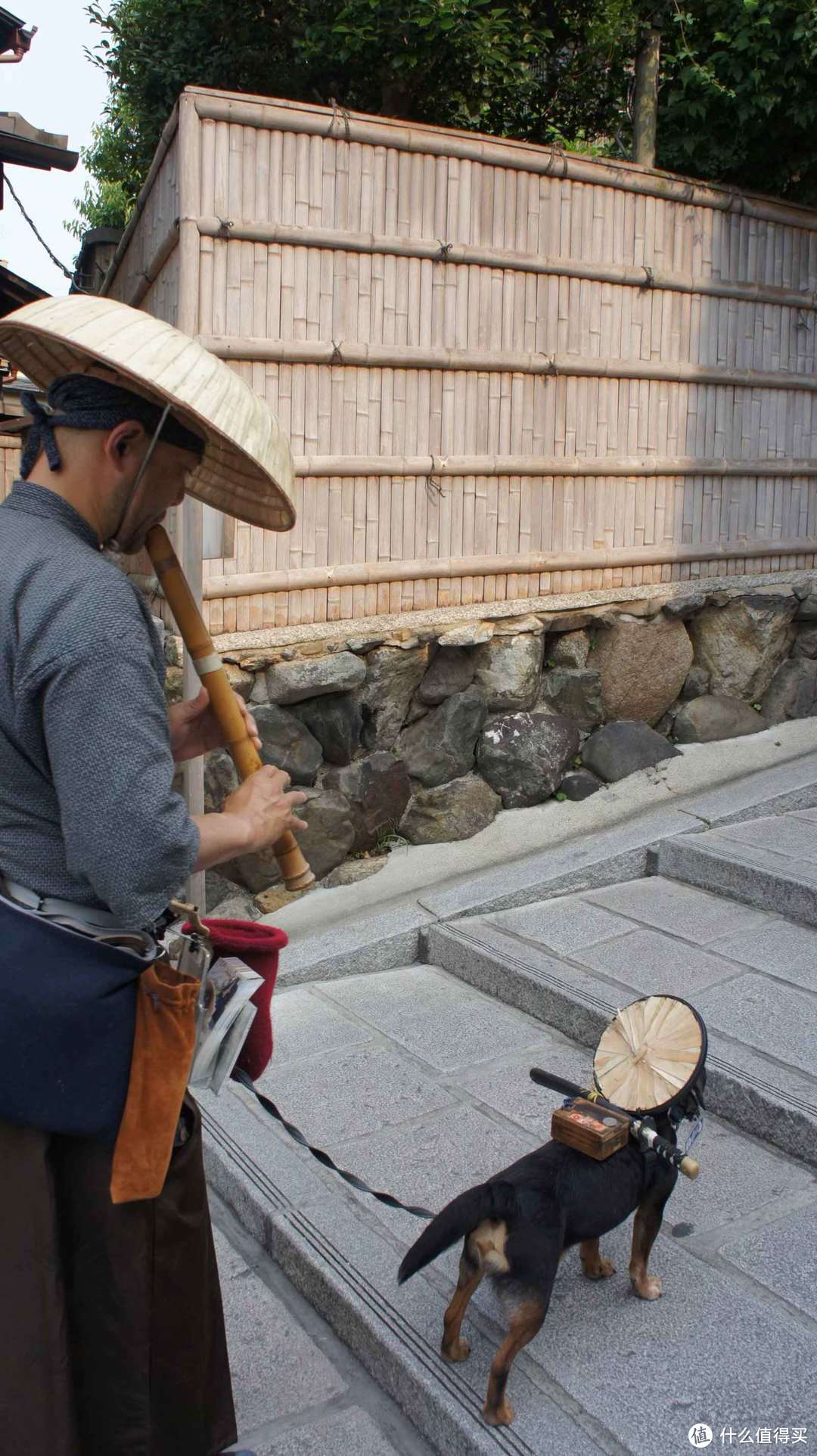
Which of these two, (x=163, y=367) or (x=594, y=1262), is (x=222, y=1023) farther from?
(x=594, y=1262)

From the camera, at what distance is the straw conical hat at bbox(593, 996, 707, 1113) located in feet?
8.64

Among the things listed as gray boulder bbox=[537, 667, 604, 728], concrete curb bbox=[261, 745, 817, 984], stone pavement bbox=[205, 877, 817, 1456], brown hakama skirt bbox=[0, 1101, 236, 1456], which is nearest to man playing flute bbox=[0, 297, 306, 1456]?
brown hakama skirt bbox=[0, 1101, 236, 1456]

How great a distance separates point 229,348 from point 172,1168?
3.81m

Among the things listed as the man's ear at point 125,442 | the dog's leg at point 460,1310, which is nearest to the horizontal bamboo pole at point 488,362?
the man's ear at point 125,442

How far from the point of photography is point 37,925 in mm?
1809

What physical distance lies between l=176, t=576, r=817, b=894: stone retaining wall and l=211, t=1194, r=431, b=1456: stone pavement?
92.9 inches

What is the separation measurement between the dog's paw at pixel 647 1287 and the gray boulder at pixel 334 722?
3124 mm

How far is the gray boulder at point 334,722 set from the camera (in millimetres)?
5438

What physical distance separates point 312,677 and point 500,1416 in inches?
136

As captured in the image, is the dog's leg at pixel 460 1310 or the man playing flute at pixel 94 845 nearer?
the man playing flute at pixel 94 845

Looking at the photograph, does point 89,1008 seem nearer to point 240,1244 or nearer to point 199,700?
point 199,700

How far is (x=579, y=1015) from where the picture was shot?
4211 mm

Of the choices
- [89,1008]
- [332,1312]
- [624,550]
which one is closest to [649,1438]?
[332,1312]

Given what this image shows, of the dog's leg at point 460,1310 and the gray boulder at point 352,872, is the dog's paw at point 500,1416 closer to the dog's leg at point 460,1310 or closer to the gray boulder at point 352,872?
the dog's leg at point 460,1310
